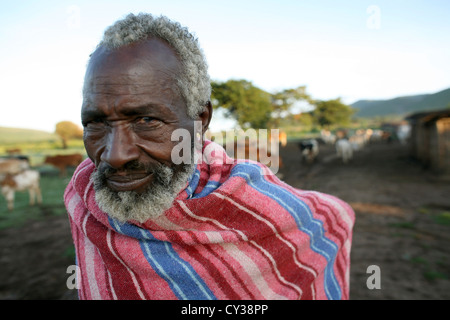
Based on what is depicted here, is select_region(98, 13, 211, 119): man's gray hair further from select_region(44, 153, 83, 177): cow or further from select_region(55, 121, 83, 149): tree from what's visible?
select_region(55, 121, 83, 149): tree

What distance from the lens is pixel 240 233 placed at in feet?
4.69

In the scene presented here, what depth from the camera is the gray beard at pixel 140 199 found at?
1.31 metres

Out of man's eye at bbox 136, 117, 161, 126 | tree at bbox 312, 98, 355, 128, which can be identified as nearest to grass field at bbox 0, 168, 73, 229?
man's eye at bbox 136, 117, 161, 126

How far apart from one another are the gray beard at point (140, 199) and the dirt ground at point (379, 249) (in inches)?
65.6

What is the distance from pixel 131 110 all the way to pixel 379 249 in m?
5.69

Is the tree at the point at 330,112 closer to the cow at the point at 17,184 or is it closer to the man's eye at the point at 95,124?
the cow at the point at 17,184

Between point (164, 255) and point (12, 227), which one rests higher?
point (164, 255)

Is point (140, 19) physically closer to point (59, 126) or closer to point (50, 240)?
point (50, 240)

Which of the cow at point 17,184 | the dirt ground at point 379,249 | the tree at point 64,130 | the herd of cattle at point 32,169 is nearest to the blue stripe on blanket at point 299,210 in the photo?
the dirt ground at point 379,249

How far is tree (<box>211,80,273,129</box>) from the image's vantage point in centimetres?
2072

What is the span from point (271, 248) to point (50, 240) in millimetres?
7264

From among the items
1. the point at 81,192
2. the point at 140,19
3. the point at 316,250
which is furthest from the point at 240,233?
the point at 140,19
